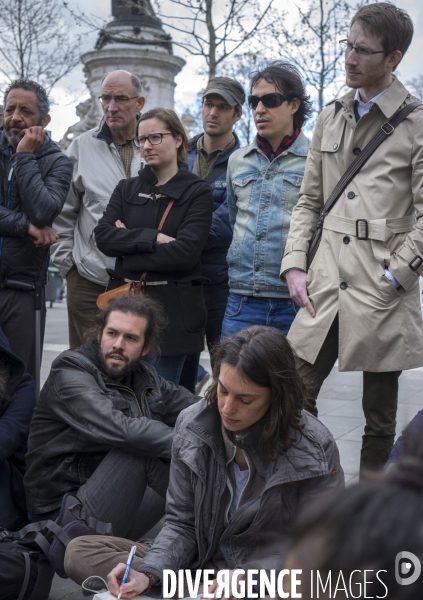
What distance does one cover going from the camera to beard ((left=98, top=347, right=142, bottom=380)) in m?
3.78

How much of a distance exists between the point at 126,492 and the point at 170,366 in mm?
1029

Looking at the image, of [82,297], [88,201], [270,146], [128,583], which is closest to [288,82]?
[270,146]

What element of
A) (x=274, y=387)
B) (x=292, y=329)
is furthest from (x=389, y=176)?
(x=274, y=387)

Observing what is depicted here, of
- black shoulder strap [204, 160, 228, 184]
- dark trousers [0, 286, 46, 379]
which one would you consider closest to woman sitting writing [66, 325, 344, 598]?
dark trousers [0, 286, 46, 379]

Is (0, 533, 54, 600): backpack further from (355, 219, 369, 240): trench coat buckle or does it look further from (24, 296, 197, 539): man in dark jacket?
(355, 219, 369, 240): trench coat buckle

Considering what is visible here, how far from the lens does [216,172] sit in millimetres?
4895

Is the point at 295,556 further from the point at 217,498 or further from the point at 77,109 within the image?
the point at 77,109

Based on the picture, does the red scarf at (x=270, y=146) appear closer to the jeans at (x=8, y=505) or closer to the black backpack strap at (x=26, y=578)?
the jeans at (x=8, y=505)

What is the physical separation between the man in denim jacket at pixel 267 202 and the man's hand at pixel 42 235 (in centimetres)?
101

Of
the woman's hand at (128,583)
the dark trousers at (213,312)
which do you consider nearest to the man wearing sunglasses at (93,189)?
the dark trousers at (213,312)

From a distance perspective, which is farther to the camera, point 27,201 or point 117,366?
point 27,201

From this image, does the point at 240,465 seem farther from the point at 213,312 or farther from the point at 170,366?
the point at 213,312

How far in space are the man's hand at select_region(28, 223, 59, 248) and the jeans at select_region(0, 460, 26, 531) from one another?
128 centimetres

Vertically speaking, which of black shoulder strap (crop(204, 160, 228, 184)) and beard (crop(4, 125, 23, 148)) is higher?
beard (crop(4, 125, 23, 148))
